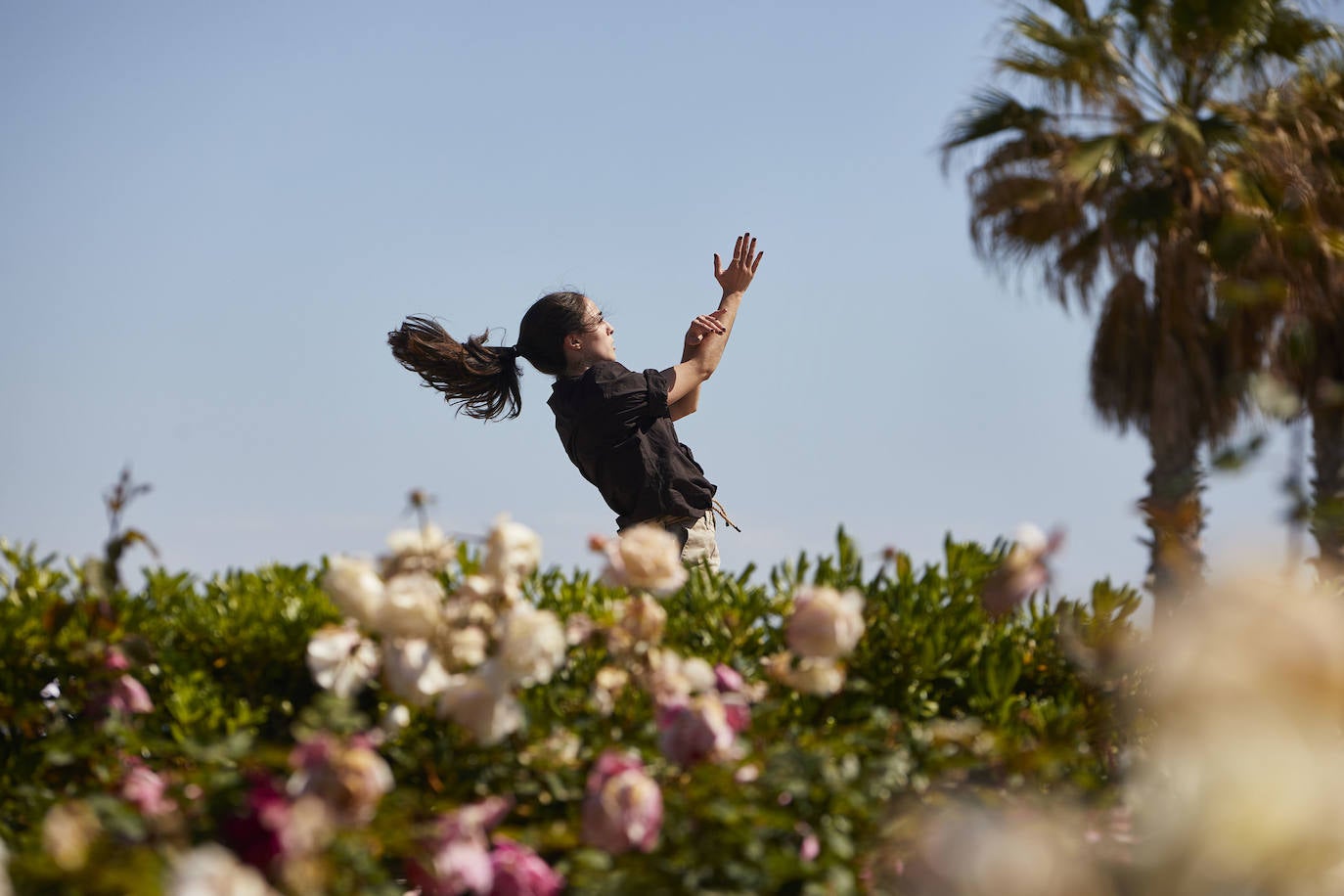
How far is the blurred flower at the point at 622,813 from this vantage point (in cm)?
175

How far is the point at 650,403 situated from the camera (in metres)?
5.31

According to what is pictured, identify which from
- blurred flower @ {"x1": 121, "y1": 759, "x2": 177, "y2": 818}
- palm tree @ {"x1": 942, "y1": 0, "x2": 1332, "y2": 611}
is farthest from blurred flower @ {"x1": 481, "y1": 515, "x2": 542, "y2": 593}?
palm tree @ {"x1": 942, "y1": 0, "x2": 1332, "y2": 611}

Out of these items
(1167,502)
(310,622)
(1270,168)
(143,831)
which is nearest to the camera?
(143,831)

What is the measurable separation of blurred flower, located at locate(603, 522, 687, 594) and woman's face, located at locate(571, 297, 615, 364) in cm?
354

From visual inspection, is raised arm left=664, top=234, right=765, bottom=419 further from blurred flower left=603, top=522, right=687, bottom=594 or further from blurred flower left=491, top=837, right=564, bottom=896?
blurred flower left=491, top=837, right=564, bottom=896

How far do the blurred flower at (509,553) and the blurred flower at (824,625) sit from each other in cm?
48

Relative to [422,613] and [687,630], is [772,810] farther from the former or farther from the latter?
[687,630]

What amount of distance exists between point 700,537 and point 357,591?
Answer: 3.39 metres

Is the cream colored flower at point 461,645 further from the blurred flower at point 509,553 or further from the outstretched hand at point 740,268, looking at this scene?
the outstretched hand at point 740,268

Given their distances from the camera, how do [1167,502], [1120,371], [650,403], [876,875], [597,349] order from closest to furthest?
[876,875] < [1167,502] < [650,403] < [597,349] < [1120,371]

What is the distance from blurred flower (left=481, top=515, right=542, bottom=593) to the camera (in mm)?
2152

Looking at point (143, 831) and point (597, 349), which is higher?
point (597, 349)

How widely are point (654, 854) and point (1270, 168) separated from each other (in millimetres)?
14154

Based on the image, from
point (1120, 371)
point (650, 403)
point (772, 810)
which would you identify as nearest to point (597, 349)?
point (650, 403)
